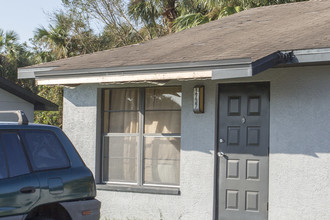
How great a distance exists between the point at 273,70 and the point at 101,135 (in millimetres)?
3501

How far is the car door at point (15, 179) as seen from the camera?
543cm

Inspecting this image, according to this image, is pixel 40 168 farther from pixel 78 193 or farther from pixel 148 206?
pixel 148 206

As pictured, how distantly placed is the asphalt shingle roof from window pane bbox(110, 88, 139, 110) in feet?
2.19

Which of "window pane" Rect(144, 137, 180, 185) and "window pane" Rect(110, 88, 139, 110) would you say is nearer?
"window pane" Rect(144, 137, 180, 185)

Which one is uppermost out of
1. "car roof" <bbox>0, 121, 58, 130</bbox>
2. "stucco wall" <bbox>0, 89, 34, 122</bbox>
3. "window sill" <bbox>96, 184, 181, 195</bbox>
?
"stucco wall" <bbox>0, 89, 34, 122</bbox>

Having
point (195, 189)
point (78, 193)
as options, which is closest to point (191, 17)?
point (195, 189)

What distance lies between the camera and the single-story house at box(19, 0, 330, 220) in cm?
824

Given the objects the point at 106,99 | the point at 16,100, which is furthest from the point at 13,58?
the point at 106,99

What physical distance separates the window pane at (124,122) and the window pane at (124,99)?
4.4 inches

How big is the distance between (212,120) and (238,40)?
4.60 ft

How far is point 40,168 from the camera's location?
5.93 meters

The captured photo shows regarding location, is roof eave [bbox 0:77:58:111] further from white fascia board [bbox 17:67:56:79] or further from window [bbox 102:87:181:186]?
window [bbox 102:87:181:186]

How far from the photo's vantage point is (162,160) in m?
9.95

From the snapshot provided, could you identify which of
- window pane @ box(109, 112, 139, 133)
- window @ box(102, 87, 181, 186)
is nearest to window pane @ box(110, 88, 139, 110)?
window @ box(102, 87, 181, 186)
